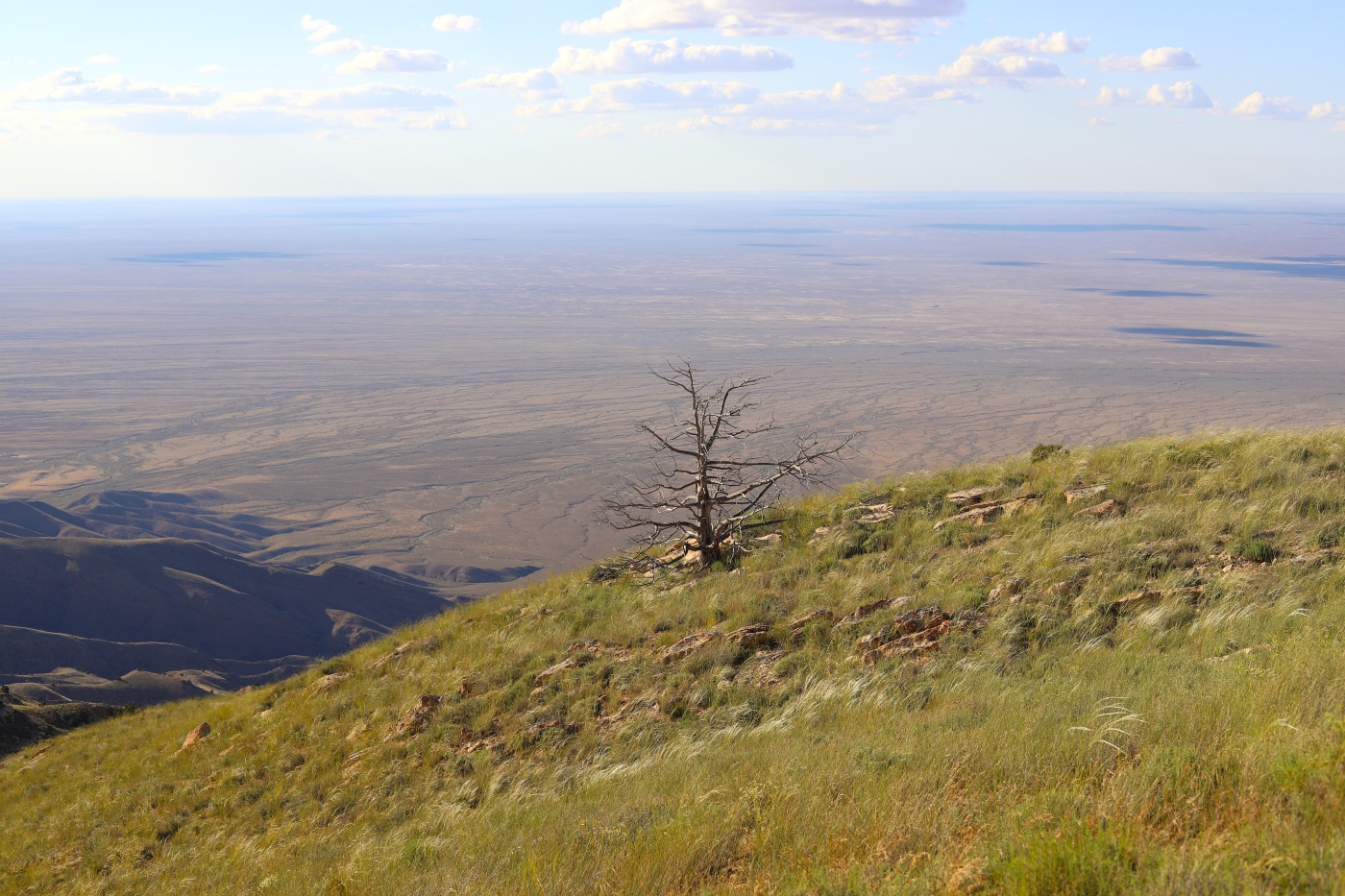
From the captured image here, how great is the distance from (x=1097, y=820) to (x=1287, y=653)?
2.39 meters

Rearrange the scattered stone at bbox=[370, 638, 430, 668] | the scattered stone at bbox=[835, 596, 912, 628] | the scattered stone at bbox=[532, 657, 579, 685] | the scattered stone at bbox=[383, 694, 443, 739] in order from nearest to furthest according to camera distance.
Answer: the scattered stone at bbox=[835, 596, 912, 628] < the scattered stone at bbox=[383, 694, 443, 739] < the scattered stone at bbox=[532, 657, 579, 685] < the scattered stone at bbox=[370, 638, 430, 668]

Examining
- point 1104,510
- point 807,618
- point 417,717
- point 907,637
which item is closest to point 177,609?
point 417,717

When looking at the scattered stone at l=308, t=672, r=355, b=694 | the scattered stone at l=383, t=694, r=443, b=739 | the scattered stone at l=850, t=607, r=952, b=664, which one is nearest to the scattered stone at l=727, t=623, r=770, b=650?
the scattered stone at l=850, t=607, r=952, b=664

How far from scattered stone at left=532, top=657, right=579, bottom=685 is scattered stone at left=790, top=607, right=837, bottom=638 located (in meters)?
2.34

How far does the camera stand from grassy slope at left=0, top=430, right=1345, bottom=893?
3676 millimetres

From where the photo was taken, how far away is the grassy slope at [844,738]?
368 centimetres

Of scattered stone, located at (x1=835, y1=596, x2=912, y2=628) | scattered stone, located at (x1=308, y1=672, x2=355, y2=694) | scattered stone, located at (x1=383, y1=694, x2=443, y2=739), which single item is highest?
scattered stone, located at (x1=835, y1=596, x2=912, y2=628)

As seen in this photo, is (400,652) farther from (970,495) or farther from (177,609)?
(177,609)

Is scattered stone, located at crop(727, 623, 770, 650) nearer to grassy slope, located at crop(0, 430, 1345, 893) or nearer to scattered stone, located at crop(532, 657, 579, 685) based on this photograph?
grassy slope, located at crop(0, 430, 1345, 893)

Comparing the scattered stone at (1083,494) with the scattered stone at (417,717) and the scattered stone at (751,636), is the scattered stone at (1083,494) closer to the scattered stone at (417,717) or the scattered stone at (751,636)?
the scattered stone at (751,636)

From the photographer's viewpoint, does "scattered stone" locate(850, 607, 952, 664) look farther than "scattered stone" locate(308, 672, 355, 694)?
No

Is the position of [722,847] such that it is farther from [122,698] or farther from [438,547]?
[438,547]

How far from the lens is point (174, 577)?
144ft

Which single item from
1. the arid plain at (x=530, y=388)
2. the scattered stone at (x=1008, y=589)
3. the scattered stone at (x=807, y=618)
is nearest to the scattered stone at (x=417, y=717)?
the scattered stone at (x=807, y=618)
